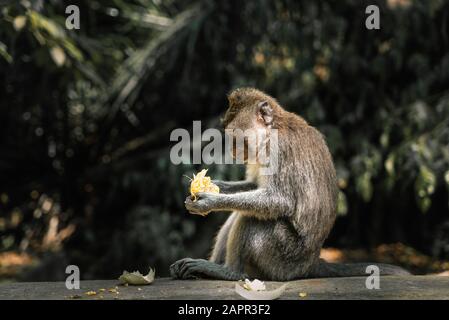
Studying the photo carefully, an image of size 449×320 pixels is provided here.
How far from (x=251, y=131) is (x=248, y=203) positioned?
2.35 ft

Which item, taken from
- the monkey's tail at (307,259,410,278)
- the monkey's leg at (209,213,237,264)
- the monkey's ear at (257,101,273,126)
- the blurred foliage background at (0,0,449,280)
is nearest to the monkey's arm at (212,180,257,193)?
the monkey's leg at (209,213,237,264)

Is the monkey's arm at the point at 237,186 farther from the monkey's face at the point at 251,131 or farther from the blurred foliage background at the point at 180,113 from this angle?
the blurred foliage background at the point at 180,113

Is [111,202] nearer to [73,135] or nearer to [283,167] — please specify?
[73,135]

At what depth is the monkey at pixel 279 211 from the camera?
5809 mm

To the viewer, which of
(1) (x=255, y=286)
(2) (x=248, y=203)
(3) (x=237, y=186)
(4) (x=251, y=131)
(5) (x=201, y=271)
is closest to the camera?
(1) (x=255, y=286)

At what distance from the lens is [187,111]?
11914mm

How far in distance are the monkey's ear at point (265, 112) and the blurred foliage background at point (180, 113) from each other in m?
3.40

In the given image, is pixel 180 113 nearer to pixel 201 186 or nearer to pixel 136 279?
pixel 201 186

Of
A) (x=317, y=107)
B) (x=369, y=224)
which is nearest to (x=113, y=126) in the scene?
(x=317, y=107)

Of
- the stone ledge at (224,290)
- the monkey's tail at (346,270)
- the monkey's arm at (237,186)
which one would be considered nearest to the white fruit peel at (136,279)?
the stone ledge at (224,290)

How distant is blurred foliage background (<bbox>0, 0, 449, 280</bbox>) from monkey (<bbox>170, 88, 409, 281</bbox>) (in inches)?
131

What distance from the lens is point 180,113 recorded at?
12.0 metres

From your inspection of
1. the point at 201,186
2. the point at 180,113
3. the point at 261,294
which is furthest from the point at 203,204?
the point at 180,113

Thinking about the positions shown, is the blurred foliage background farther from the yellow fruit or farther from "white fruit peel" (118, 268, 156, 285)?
"white fruit peel" (118, 268, 156, 285)
